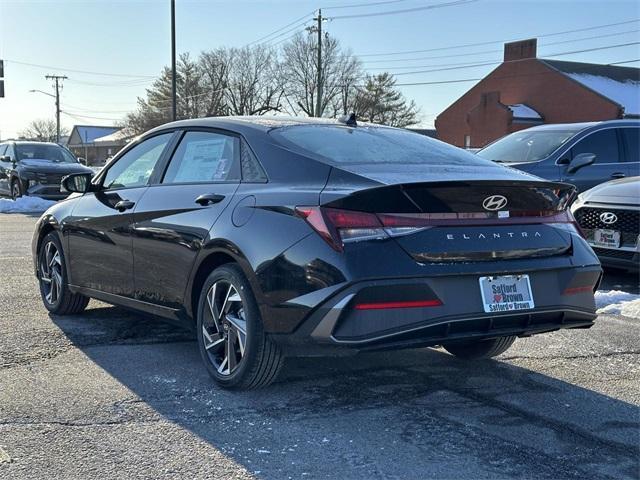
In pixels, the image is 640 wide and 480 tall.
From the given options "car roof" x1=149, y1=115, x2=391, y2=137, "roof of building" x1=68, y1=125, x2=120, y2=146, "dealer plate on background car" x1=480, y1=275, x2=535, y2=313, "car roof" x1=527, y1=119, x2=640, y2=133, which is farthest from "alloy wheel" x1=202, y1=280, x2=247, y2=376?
"roof of building" x1=68, y1=125, x2=120, y2=146

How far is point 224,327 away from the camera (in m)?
4.05

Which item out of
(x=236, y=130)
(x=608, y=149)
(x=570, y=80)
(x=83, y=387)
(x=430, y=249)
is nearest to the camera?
(x=430, y=249)

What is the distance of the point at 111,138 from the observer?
9450 centimetres

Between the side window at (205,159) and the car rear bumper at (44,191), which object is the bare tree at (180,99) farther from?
the side window at (205,159)

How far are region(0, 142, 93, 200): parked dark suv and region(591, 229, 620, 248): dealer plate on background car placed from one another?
44.6ft

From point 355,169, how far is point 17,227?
1101 cm

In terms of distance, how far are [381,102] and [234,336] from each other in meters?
65.5

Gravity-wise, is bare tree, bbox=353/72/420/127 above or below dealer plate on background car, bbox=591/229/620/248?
above

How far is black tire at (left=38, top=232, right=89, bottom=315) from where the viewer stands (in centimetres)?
579

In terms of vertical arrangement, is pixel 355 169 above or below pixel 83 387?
above

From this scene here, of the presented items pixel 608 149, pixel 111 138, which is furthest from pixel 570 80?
pixel 111 138

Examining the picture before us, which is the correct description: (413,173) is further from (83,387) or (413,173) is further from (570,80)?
(570,80)

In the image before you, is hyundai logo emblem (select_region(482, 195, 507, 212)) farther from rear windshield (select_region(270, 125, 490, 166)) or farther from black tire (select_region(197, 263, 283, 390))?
black tire (select_region(197, 263, 283, 390))

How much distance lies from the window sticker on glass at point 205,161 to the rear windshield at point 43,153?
1579 cm
